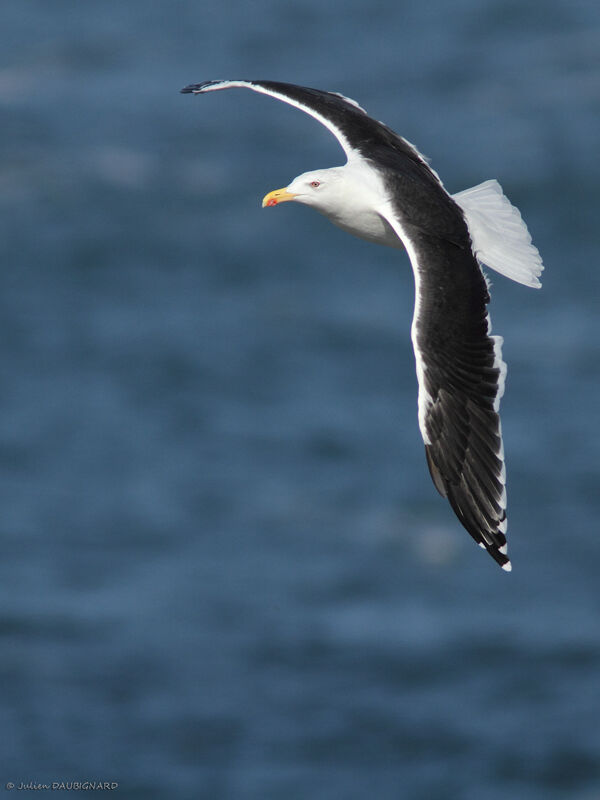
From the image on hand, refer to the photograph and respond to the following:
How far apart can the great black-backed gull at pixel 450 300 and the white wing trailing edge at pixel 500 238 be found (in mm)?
12

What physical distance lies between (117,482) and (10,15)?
1929 centimetres

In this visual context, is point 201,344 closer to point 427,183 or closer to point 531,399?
point 531,399

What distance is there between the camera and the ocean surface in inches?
1487

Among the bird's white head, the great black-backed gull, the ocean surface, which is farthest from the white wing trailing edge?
the ocean surface

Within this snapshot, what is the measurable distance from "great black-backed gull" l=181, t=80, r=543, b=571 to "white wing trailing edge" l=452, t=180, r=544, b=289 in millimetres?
12

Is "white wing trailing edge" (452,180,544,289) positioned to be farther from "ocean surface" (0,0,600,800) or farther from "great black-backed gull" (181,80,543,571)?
"ocean surface" (0,0,600,800)

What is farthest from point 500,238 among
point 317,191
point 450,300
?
point 450,300

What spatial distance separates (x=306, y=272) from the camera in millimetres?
44094

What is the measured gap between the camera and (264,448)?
134 ft

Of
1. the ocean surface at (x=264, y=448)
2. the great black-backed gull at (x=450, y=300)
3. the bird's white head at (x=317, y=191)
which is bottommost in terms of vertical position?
the great black-backed gull at (x=450, y=300)

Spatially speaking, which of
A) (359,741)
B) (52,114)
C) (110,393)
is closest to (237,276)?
(110,393)

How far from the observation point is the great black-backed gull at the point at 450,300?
9.54 m

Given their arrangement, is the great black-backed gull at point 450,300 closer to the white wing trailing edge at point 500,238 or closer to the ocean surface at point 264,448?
the white wing trailing edge at point 500,238

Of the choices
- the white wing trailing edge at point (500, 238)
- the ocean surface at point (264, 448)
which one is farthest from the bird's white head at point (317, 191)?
the ocean surface at point (264, 448)
